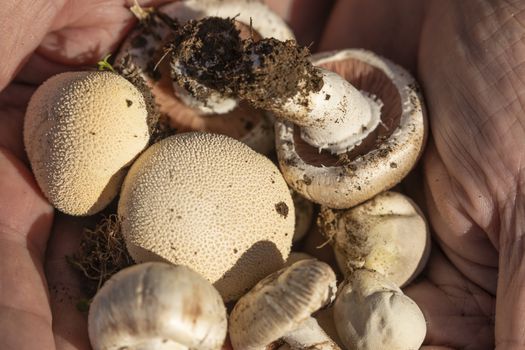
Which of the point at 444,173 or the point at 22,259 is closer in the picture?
the point at 22,259

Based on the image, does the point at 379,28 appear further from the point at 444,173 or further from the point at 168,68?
the point at 168,68

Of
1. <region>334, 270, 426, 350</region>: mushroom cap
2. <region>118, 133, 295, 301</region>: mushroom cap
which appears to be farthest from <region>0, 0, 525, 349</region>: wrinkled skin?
<region>118, 133, 295, 301</region>: mushroom cap

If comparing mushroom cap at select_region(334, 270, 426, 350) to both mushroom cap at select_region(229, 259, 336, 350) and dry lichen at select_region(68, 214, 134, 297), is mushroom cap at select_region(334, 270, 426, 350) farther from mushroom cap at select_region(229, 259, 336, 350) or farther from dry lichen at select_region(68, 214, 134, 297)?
dry lichen at select_region(68, 214, 134, 297)

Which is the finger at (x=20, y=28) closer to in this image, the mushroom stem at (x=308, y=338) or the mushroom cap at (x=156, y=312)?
the mushroom cap at (x=156, y=312)

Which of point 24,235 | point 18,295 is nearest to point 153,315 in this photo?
point 18,295

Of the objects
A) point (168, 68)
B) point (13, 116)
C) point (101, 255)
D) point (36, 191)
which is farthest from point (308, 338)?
point (13, 116)

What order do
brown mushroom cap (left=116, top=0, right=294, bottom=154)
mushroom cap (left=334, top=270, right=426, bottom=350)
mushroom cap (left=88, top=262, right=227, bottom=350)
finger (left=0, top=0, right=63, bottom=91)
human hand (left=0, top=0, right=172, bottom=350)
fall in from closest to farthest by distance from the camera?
mushroom cap (left=88, top=262, right=227, bottom=350) → human hand (left=0, top=0, right=172, bottom=350) → mushroom cap (left=334, top=270, right=426, bottom=350) → finger (left=0, top=0, right=63, bottom=91) → brown mushroom cap (left=116, top=0, right=294, bottom=154)

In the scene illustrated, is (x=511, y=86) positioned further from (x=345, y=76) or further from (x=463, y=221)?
(x=345, y=76)
